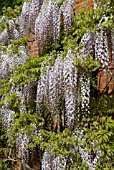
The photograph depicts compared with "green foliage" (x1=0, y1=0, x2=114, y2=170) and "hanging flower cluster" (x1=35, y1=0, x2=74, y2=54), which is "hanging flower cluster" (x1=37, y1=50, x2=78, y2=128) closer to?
"green foliage" (x1=0, y1=0, x2=114, y2=170)

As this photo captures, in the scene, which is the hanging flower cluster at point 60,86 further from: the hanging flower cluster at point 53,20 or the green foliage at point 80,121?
the hanging flower cluster at point 53,20

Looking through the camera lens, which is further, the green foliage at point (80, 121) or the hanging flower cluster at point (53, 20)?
the hanging flower cluster at point (53, 20)

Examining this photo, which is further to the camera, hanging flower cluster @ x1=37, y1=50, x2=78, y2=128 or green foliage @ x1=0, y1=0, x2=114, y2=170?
hanging flower cluster @ x1=37, y1=50, x2=78, y2=128

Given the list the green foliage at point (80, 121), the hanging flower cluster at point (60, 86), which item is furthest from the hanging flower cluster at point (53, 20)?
the hanging flower cluster at point (60, 86)

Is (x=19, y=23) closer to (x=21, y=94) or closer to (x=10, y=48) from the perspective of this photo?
(x=10, y=48)

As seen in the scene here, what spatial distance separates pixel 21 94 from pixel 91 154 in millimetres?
1177

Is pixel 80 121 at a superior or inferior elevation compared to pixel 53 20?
inferior

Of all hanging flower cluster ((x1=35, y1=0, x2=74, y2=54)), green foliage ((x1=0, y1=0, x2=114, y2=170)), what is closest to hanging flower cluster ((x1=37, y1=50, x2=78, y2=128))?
green foliage ((x1=0, y1=0, x2=114, y2=170))

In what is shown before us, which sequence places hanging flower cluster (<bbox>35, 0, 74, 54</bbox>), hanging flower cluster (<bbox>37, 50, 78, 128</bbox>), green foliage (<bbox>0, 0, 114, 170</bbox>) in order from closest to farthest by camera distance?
green foliage (<bbox>0, 0, 114, 170</bbox>) < hanging flower cluster (<bbox>37, 50, 78, 128</bbox>) < hanging flower cluster (<bbox>35, 0, 74, 54</bbox>)

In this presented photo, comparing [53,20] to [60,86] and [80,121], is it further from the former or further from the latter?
[80,121]

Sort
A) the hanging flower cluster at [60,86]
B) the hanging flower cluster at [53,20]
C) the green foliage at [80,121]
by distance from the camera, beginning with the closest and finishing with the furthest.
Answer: the green foliage at [80,121]
the hanging flower cluster at [60,86]
the hanging flower cluster at [53,20]

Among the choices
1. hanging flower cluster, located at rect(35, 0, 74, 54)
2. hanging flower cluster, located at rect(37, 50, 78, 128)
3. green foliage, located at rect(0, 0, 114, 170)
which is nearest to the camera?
green foliage, located at rect(0, 0, 114, 170)

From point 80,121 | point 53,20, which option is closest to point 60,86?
point 80,121

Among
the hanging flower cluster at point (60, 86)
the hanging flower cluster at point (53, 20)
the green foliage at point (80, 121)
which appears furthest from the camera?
the hanging flower cluster at point (53, 20)
